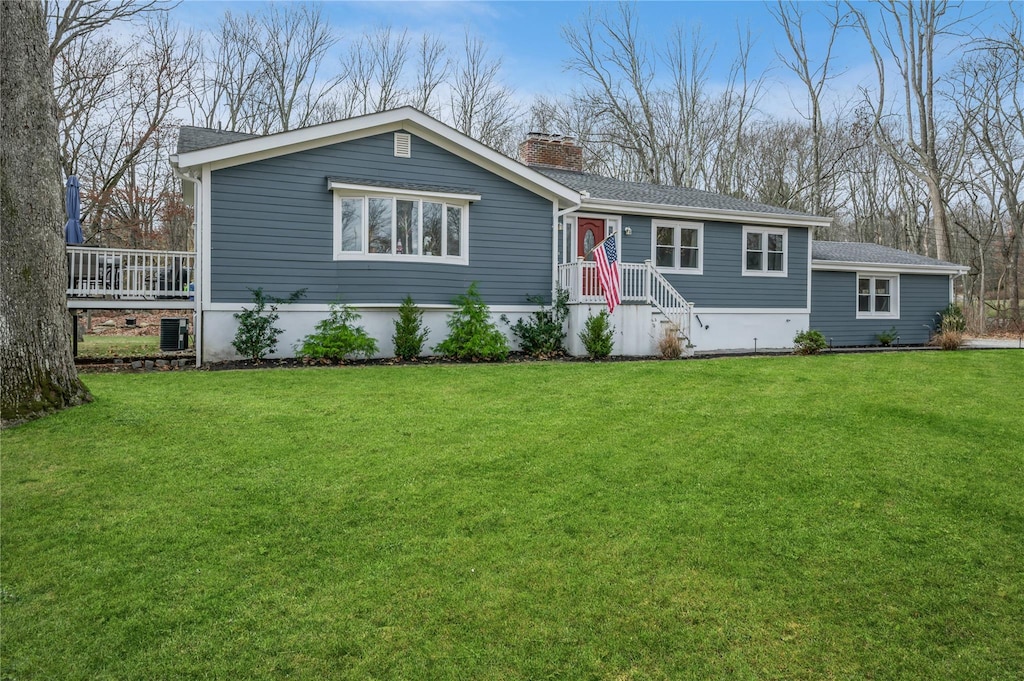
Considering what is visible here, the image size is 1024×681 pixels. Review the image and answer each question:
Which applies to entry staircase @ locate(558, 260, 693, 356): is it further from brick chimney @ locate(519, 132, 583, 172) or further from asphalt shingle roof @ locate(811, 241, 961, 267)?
asphalt shingle roof @ locate(811, 241, 961, 267)

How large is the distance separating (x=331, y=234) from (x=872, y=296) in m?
15.5

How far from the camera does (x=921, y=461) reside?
15.5 ft

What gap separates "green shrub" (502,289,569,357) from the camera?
1257 centimetres

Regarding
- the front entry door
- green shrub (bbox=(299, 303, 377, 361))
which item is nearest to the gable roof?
the front entry door

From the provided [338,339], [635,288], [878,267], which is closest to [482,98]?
[635,288]

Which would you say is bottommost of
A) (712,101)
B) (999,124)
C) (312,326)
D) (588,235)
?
(312,326)

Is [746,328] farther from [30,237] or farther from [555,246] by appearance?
[30,237]

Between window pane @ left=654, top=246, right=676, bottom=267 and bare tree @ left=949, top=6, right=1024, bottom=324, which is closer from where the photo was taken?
window pane @ left=654, top=246, right=676, bottom=267

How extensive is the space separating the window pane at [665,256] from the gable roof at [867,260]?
15.1 ft

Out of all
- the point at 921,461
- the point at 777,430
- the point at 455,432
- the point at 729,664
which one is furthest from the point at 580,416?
the point at 729,664

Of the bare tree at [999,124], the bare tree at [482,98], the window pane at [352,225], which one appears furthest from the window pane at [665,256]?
the bare tree at [999,124]

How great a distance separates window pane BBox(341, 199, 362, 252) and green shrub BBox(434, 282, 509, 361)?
7.25 ft

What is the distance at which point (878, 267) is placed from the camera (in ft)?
57.5

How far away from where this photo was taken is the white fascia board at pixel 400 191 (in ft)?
36.6
